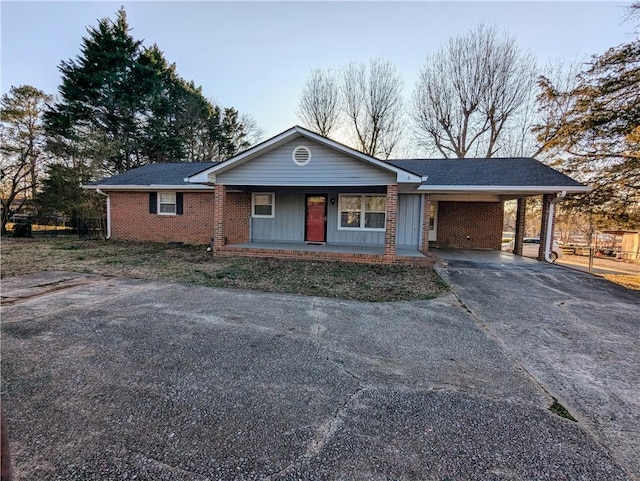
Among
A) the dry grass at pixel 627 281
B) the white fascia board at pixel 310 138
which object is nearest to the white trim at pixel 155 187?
the white fascia board at pixel 310 138

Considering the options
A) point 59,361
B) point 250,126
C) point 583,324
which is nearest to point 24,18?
point 59,361

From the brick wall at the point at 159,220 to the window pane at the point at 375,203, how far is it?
20.1 ft

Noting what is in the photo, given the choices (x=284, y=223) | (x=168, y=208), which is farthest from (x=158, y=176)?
(x=284, y=223)

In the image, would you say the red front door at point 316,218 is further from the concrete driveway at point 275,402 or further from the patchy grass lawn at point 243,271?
the concrete driveway at point 275,402

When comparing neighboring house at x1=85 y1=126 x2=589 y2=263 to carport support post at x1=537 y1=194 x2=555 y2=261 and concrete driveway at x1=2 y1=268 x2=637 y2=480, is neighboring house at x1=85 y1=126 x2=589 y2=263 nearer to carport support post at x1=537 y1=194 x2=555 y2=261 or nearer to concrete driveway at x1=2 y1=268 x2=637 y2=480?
carport support post at x1=537 y1=194 x2=555 y2=261

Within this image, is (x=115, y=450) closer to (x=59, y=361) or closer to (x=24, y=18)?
(x=59, y=361)

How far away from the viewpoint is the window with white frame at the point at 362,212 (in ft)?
37.4

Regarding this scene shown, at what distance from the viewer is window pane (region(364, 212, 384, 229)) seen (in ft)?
37.6

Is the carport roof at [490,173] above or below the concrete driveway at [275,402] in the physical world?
above

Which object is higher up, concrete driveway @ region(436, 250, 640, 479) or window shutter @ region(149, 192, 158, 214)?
window shutter @ region(149, 192, 158, 214)

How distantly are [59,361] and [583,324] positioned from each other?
7066 millimetres

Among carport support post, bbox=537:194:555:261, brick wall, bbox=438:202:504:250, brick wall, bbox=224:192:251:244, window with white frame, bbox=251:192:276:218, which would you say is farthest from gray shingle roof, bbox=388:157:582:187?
brick wall, bbox=224:192:251:244

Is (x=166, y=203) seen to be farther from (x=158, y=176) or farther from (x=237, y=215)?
(x=237, y=215)

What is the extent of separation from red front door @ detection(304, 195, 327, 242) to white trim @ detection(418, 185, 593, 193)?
141 inches
